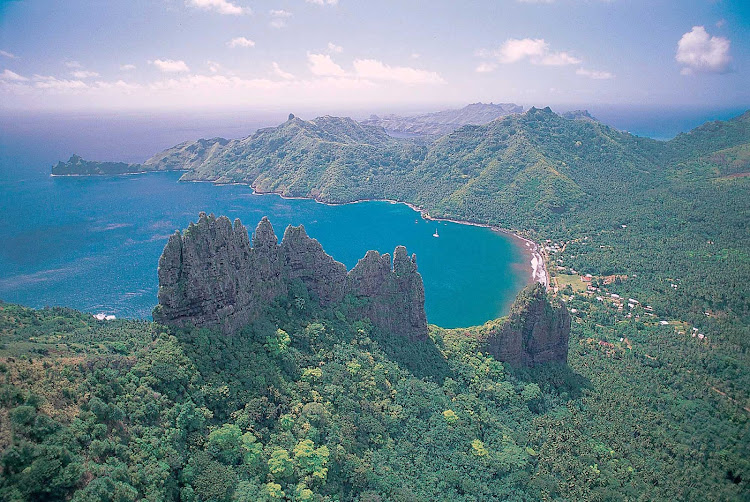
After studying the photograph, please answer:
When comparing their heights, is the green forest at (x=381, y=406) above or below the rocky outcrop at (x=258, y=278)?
below

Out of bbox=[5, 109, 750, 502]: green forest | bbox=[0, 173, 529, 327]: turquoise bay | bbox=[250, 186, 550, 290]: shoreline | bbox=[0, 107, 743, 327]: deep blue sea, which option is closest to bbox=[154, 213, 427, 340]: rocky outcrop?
bbox=[5, 109, 750, 502]: green forest

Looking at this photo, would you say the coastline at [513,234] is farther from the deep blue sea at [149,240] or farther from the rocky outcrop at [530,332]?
the rocky outcrop at [530,332]

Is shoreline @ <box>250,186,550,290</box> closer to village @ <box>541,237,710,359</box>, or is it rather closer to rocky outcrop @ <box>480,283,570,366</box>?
village @ <box>541,237,710,359</box>

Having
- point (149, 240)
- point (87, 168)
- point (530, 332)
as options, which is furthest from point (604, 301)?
point (87, 168)

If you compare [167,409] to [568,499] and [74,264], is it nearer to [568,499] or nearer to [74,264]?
[568,499]

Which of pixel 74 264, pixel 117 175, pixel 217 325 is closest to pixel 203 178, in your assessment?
Result: pixel 117 175

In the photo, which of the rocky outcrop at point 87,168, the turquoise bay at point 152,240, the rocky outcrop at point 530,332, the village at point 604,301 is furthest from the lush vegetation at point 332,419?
the rocky outcrop at point 87,168
